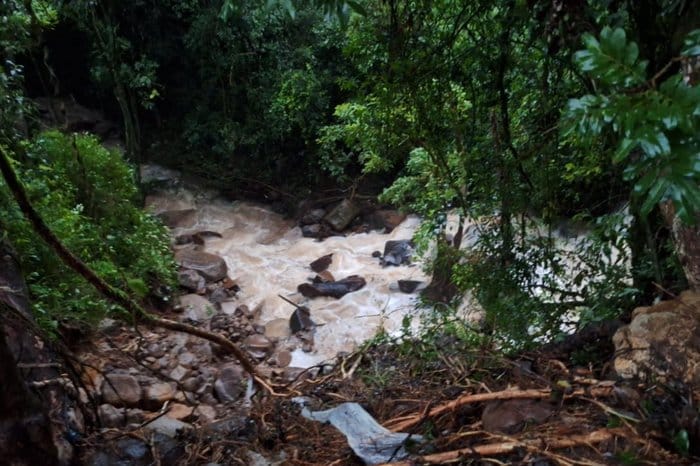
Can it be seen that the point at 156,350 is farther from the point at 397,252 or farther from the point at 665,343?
the point at 665,343

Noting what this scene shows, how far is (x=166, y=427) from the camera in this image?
10.6ft

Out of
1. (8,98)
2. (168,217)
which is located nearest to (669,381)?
(8,98)

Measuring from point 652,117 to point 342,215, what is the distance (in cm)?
846

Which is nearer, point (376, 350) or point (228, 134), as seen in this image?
point (376, 350)

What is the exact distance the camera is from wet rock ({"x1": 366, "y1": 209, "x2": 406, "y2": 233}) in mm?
9209

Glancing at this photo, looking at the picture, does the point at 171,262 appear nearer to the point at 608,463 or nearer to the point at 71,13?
the point at 71,13

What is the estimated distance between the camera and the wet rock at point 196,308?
6418 mm

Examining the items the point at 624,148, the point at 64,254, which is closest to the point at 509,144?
the point at 624,148

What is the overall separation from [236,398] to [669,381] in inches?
148

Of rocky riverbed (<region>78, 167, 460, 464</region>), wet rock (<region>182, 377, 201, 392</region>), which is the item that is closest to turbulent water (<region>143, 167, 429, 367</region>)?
rocky riverbed (<region>78, 167, 460, 464</region>)

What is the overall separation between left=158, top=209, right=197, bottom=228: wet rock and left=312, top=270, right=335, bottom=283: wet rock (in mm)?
2766

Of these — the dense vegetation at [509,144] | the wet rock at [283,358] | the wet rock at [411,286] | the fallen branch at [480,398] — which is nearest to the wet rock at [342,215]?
the wet rock at [411,286]

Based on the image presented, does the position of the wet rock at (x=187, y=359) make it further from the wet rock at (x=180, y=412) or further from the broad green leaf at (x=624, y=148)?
the broad green leaf at (x=624, y=148)

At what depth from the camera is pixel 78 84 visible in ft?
35.5
